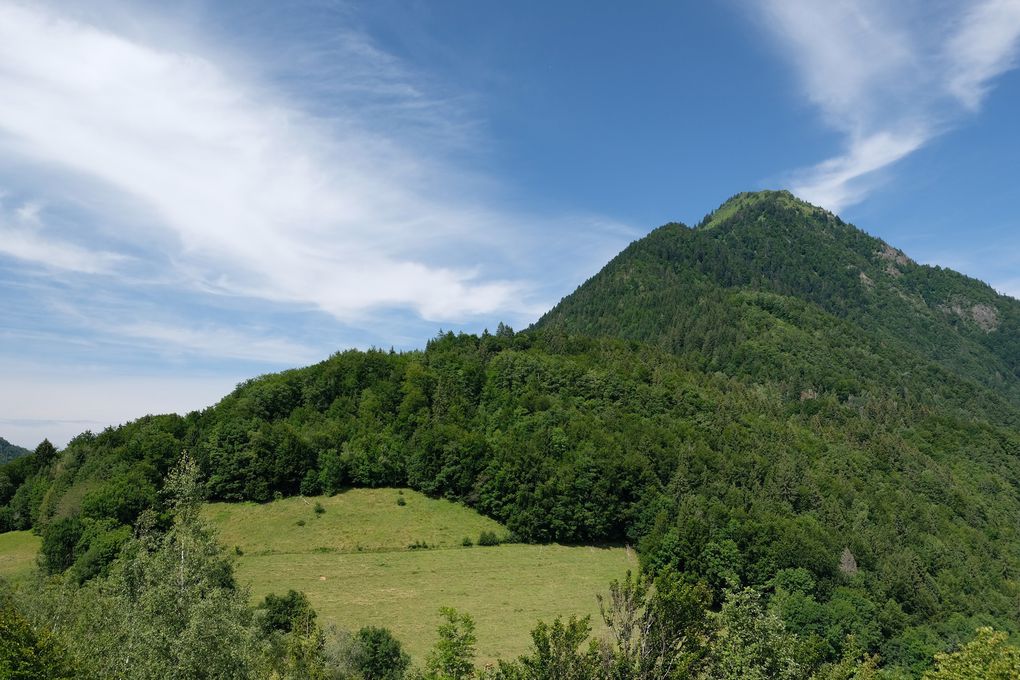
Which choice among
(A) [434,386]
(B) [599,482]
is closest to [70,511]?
(A) [434,386]

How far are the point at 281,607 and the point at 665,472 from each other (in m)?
63.8

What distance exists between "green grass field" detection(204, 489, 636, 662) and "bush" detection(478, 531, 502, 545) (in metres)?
1.18

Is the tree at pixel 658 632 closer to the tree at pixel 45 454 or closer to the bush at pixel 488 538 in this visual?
the bush at pixel 488 538

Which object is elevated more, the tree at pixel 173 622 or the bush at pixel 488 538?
the tree at pixel 173 622

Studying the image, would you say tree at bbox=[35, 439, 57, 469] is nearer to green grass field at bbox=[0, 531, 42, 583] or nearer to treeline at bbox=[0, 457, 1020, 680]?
green grass field at bbox=[0, 531, 42, 583]

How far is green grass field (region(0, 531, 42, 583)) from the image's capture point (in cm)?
6400

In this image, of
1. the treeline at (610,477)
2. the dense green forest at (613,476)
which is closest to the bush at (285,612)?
the dense green forest at (613,476)

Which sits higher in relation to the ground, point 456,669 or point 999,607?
point 456,669

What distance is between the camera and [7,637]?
22.5 meters

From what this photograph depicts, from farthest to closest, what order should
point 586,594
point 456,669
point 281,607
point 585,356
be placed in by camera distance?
1. point 585,356
2. point 586,594
3. point 281,607
4. point 456,669

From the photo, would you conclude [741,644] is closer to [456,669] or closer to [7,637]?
[456,669]

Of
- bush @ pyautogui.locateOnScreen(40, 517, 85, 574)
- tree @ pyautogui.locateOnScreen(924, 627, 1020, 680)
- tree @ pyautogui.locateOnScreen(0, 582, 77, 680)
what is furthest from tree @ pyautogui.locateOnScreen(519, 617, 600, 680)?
bush @ pyautogui.locateOnScreen(40, 517, 85, 574)

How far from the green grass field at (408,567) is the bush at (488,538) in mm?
1176

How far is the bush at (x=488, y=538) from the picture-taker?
257 ft
